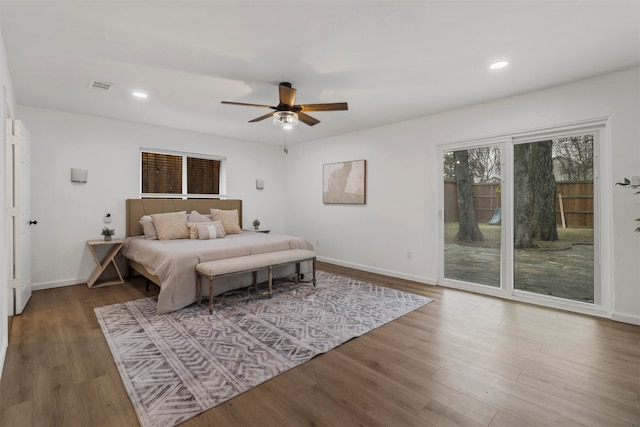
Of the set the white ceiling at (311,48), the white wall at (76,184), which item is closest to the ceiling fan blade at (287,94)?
the white ceiling at (311,48)

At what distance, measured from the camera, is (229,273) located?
3332 millimetres

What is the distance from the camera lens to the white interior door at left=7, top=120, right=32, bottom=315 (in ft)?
9.82

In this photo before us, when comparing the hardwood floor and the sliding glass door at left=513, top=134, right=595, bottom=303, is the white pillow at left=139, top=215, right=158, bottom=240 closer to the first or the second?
the hardwood floor

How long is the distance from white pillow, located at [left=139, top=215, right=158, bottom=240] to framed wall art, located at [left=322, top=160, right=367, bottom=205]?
305 centimetres

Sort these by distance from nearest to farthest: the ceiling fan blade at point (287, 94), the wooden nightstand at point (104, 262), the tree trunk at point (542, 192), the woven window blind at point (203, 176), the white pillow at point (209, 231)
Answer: the ceiling fan blade at point (287, 94) < the tree trunk at point (542, 192) < the wooden nightstand at point (104, 262) < the white pillow at point (209, 231) < the woven window blind at point (203, 176)

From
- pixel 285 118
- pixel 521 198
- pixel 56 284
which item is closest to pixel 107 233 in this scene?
pixel 56 284

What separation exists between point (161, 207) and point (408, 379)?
461cm

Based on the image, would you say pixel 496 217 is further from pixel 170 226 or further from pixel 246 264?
pixel 170 226

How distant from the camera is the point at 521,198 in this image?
3.70m

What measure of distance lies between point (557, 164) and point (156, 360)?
178 inches

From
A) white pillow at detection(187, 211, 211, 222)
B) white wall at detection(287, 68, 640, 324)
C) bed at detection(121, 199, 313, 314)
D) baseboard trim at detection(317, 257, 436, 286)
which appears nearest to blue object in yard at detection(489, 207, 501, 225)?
white wall at detection(287, 68, 640, 324)

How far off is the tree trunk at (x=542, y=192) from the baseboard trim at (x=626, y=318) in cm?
92

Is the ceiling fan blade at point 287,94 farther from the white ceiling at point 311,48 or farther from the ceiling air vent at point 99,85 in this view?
the ceiling air vent at point 99,85

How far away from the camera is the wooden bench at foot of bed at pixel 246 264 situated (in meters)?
3.23
